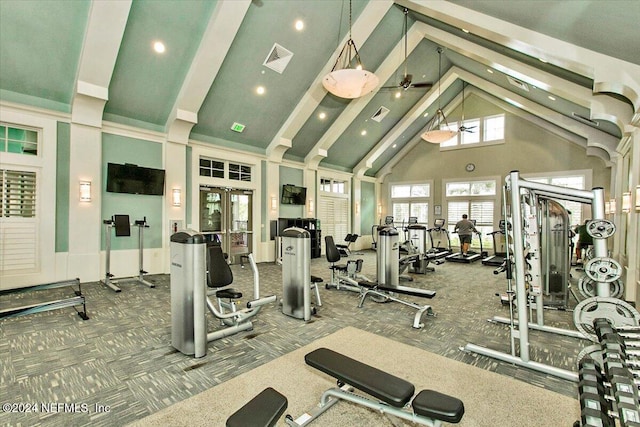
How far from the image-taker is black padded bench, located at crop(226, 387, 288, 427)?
133cm

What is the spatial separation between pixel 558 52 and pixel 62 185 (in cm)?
895

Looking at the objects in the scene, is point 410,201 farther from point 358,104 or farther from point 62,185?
point 62,185

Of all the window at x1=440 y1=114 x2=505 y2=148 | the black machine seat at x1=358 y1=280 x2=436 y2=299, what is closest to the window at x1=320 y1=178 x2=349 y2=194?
the window at x1=440 y1=114 x2=505 y2=148

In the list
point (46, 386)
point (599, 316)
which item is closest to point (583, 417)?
point (599, 316)

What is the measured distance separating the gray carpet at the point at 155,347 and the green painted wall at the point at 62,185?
Result: 1.11 metres

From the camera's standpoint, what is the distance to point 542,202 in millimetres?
4477

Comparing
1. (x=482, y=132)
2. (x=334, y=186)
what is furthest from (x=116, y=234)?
(x=482, y=132)

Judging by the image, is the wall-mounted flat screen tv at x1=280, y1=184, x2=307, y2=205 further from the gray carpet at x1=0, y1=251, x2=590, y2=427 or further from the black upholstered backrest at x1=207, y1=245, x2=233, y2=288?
the black upholstered backrest at x1=207, y1=245, x2=233, y2=288

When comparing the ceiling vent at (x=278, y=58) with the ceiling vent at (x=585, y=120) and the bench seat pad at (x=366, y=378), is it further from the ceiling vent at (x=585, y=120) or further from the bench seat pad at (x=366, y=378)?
the ceiling vent at (x=585, y=120)

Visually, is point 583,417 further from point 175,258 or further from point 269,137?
point 269,137

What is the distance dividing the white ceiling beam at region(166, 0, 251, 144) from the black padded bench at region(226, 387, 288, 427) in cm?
604

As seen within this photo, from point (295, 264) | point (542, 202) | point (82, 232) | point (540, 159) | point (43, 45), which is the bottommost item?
point (295, 264)

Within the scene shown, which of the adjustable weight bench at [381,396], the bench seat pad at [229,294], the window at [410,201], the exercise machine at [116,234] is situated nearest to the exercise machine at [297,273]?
the bench seat pad at [229,294]

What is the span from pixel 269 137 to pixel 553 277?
7.45 meters
